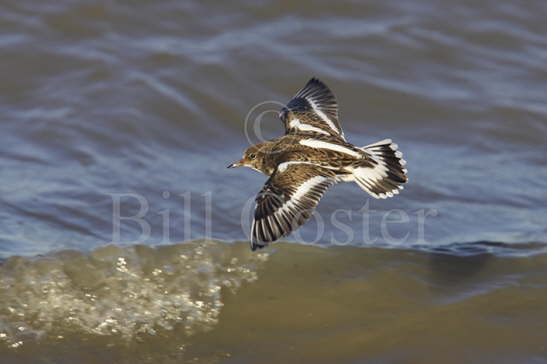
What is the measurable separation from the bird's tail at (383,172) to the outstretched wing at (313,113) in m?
0.56

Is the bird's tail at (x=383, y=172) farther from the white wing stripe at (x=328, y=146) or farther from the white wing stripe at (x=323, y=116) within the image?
the white wing stripe at (x=323, y=116)

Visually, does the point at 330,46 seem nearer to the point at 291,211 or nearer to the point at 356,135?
the point at 356,135

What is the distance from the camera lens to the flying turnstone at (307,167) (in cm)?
472

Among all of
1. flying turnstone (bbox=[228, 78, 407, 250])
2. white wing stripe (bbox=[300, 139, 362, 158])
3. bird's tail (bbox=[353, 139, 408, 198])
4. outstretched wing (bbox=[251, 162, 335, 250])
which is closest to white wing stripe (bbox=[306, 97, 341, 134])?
flying turnstone (bbox=[228, 78, 407, 250])

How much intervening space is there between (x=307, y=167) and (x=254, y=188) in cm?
178

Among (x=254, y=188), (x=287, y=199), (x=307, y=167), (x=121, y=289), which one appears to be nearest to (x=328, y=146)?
(x=307, y=167)

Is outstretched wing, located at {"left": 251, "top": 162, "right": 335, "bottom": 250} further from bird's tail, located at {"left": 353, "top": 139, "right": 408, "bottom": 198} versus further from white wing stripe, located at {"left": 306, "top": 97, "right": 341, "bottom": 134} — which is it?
white wing stripe, located at {"left": 306, "top": 97, "right": 341, "bottom": 134}

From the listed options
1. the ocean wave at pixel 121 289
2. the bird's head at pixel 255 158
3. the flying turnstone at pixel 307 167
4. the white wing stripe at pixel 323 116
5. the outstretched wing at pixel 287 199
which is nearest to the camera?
the outstretched wing at pixel 287 199

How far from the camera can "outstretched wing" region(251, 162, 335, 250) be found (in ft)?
15.1

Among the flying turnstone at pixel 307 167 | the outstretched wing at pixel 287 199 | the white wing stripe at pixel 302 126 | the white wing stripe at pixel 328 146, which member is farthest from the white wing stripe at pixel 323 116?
the outstretched wing at pixel 287 199

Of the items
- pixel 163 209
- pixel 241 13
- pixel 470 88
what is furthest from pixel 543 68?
pixel 163 209

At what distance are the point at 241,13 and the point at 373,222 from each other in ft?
11.2

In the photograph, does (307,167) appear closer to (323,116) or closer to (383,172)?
(383,172)

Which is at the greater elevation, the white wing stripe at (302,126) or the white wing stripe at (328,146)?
the white wing stripe at (302,126)
